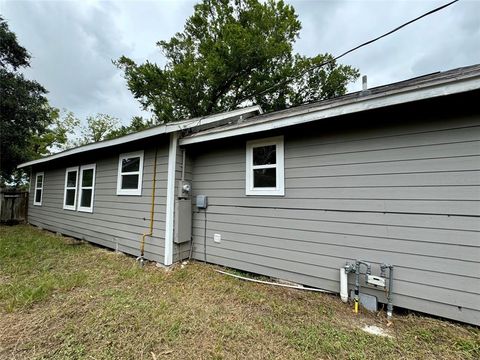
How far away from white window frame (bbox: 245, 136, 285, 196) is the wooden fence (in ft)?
34.6

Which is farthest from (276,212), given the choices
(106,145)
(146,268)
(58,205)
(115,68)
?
(115,68)

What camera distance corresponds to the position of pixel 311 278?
3.28m

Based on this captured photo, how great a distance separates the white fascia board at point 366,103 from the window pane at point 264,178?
71 centimetres

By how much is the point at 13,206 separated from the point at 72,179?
15.1 feet

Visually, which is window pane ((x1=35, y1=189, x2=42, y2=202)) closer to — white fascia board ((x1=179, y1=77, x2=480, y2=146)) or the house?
the house

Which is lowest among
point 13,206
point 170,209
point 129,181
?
point 13,206

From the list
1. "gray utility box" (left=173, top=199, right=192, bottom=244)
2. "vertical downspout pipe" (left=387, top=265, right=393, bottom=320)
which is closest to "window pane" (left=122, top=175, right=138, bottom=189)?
"gray utility box" (left=173, top=199, right=192, bottom=244)

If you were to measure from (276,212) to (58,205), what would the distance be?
7529mm

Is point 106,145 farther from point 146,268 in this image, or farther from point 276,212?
point 276,212

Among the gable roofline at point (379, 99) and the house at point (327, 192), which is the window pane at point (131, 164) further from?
the gable roofline at point (379, 99)

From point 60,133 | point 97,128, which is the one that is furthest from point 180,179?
point 97,128

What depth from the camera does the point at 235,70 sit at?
1277cm

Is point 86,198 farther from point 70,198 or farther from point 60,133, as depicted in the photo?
point 60,133

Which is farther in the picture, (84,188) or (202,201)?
(84,188)
